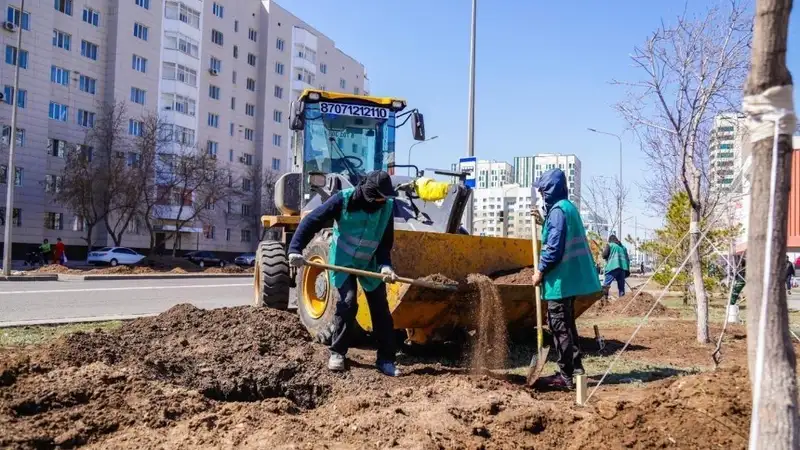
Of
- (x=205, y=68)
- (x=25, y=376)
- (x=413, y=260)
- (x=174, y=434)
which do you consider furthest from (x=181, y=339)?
(x=205, y=68)

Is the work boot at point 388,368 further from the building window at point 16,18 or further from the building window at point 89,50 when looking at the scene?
the building window at point 89,50

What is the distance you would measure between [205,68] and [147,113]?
793cm

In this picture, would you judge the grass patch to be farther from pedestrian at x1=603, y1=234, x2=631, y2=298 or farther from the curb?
the curb

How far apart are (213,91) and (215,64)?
2237 millimetres

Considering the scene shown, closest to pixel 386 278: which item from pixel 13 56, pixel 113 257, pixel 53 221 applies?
pixel 113 257

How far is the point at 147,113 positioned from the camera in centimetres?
4622

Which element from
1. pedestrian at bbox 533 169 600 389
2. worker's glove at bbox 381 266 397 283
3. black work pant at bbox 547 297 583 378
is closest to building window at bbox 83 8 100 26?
worker's glove at bbox 381 266 397 283

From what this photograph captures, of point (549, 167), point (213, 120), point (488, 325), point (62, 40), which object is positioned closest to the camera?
point (488, 325)

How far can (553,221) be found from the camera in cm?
532

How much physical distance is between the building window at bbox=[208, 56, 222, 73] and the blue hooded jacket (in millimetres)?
51789

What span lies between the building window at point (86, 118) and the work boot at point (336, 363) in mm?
42249

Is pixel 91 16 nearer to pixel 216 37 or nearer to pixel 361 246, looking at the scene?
pixel 216 37

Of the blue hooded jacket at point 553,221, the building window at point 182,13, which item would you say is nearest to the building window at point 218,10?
the building window at point 182,13

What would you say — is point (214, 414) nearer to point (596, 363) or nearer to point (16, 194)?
point (596, 363)
